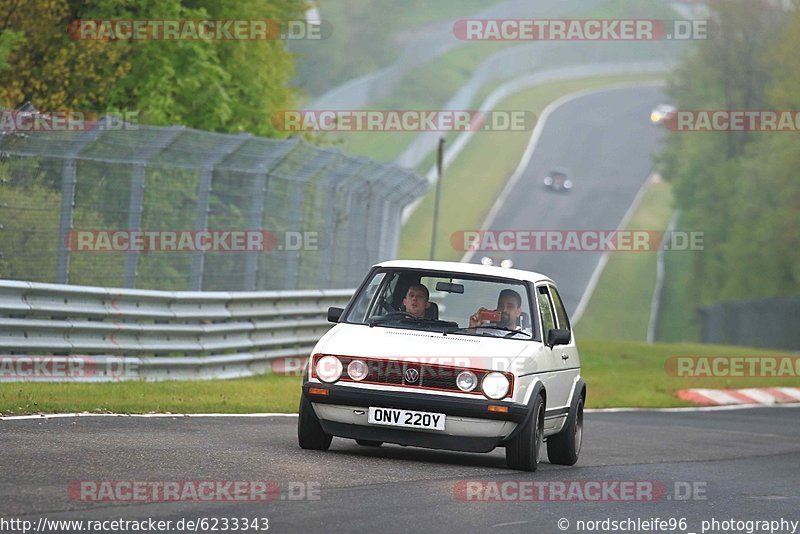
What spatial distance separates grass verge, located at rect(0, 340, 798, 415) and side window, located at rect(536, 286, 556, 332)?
375cm

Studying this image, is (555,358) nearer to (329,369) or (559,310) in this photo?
(559,310)

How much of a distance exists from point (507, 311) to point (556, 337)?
0.43m

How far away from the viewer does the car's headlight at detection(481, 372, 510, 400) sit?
445 inches

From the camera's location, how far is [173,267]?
19812 mm

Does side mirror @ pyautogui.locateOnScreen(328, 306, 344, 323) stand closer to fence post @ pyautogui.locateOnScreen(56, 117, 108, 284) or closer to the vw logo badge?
the vw logo badge

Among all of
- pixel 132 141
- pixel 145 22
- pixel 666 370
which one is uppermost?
pixel 145 22

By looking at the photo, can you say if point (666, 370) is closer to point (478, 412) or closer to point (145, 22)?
point (145, 22)

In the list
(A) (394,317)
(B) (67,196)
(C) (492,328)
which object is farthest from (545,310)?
(B) (67,196)

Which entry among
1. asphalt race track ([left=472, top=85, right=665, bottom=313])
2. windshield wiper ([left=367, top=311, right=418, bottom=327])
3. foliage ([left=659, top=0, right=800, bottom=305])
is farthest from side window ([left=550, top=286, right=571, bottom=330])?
asphalt race track ([left=472, top=85, right=665, bottom=313])

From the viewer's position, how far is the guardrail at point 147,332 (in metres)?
15.5

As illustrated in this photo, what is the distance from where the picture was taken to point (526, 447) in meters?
11.5

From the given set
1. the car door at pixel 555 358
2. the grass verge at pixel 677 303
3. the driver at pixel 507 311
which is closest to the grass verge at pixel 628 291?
the grass verge at pixel 677 303

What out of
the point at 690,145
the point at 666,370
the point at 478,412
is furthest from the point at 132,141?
the point at 690,145

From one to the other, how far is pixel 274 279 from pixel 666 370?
12028 mm
